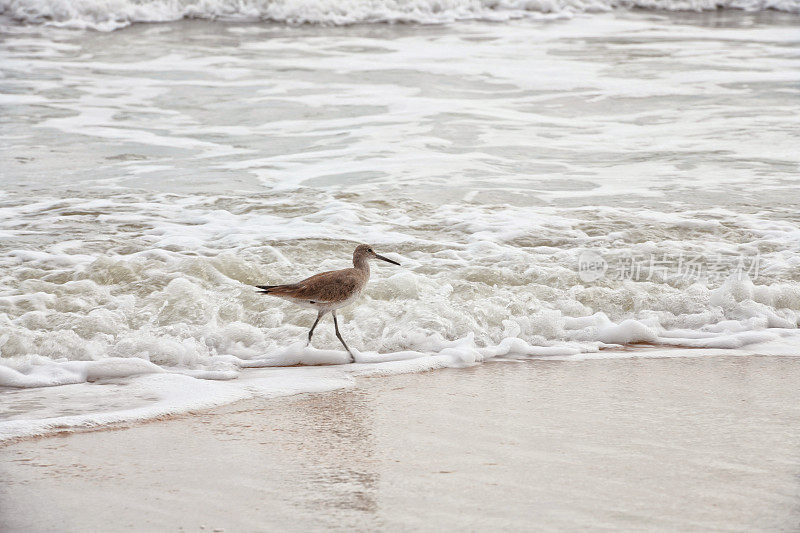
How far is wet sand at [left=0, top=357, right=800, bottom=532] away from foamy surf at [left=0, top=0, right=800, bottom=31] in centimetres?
1581

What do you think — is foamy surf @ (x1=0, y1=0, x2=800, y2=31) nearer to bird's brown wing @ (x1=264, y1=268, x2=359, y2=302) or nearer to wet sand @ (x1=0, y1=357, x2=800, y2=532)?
bird's brown wing @ (x1=264, y1=268, x2=359, y2=302)

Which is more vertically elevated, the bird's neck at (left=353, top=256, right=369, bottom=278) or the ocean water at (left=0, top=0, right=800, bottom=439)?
the bird's neck at (left=353, top=256, right=369, bottom=278)

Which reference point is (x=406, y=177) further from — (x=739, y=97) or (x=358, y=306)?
(x=739, y=97)

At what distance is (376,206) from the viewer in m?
8.56

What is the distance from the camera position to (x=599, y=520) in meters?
3.21

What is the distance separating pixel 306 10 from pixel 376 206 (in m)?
12.3

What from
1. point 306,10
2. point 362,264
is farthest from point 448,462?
point 306,10

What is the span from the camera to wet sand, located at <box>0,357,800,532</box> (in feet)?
10.7

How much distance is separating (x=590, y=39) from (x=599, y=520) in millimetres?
15884

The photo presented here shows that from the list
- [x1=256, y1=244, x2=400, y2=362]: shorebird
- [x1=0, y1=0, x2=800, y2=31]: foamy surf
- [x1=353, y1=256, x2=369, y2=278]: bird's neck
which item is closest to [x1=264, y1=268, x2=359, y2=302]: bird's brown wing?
[x1=256, y1=244, x2=400, y2=362]: shorebird

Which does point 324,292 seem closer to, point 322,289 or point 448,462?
point 322,289

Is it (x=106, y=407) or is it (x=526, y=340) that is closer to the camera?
(x=106, y=407)

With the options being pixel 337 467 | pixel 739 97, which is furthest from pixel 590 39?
pixel 337 467

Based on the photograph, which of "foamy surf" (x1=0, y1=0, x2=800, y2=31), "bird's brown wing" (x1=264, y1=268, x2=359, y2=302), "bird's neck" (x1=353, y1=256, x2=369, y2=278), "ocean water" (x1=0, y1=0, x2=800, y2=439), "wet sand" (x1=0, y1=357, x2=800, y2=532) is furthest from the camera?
"foamy surf" (x1=0, y1=0, x2=800, y2=31)
